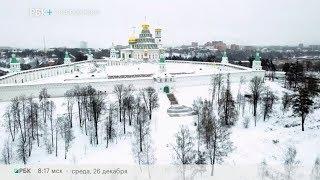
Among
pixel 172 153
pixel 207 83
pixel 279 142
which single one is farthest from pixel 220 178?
pixel 207 83

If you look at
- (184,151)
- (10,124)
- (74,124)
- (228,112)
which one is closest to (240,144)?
(228,112)

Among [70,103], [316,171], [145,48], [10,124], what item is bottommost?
[316,171]

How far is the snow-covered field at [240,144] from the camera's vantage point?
25.0 meters

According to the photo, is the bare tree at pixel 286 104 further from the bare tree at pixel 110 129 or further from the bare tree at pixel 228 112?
the bare tree at pixel 110 129

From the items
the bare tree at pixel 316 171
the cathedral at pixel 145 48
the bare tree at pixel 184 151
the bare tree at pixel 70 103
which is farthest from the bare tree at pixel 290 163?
the cathedral at pixel 145 48

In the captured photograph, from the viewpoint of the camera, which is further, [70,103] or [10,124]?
[70,103]

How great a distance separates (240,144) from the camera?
1077 inches

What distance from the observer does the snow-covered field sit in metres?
25.0

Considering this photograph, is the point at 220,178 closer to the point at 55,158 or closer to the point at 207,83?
the point at 55,158

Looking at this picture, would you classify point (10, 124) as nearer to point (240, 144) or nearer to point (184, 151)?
point (184, 151)

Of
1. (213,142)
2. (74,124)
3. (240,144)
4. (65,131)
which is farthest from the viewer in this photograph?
(74,124)

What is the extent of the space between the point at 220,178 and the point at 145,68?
2734 centimetres

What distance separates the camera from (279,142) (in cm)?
2705

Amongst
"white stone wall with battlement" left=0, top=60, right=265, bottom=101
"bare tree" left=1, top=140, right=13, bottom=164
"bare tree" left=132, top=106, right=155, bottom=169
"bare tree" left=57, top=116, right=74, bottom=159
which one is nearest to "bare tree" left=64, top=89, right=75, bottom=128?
"bare tree" left=57, top=116, right=74, bottom=159
